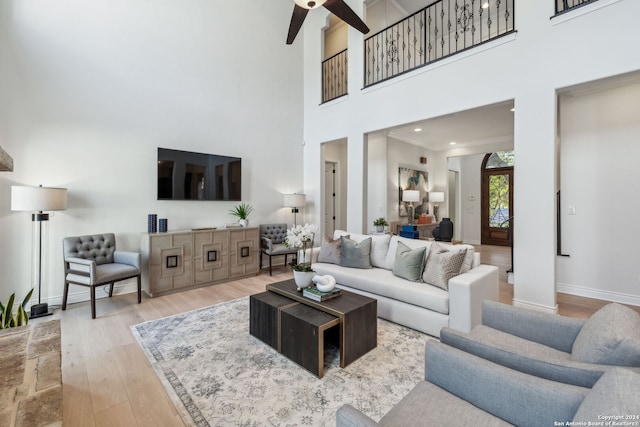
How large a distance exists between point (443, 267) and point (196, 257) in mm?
3415

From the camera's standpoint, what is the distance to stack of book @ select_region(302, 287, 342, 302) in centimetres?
246

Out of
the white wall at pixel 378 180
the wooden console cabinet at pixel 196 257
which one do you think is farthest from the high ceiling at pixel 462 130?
the wooden console cabinet at pixel 196 257

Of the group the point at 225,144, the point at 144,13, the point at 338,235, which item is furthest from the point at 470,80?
the point at 144,13

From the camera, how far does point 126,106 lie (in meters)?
4.06

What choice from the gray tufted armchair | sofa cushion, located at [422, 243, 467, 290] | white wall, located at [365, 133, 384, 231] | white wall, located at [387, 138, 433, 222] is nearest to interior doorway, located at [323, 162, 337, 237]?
white wall, located at [365, 133, 384, 231]

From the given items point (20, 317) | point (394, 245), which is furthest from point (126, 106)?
point (394, 245)

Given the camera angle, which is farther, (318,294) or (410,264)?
(410,264)

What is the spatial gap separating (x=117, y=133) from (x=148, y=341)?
294 cm

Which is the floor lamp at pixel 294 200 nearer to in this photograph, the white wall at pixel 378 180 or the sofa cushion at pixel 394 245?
the white wall at pixel 378 180

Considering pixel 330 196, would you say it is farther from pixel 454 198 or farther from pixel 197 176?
pixel 454 198

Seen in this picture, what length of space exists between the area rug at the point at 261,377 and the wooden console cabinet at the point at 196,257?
116 cm

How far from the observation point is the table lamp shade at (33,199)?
298 cm

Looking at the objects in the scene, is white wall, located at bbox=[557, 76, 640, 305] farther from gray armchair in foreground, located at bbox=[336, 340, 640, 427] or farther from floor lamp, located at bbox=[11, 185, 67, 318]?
floor lamp, located at bbox=[11, 185, 67, 318]

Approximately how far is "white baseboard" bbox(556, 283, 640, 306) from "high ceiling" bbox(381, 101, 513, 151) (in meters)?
2.86
